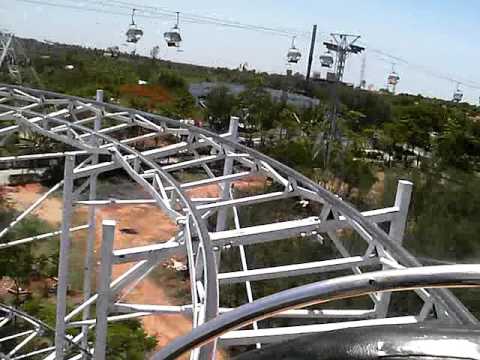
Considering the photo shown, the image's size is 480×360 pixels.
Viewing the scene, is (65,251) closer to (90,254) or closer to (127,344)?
(90,254)

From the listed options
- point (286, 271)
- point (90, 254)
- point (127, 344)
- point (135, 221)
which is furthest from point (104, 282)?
point (135, 221)

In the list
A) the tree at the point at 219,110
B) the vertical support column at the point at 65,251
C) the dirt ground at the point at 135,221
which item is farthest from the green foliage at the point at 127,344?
the tree at the point at 219,110

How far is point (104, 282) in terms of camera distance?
2822mm

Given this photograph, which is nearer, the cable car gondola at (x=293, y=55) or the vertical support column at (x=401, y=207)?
the vertical support column at (x=401, y=207)

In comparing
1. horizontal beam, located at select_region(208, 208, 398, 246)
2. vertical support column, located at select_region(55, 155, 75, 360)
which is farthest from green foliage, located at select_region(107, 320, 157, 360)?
horizontal beam, located at select_region(208, 208, 398, 246)

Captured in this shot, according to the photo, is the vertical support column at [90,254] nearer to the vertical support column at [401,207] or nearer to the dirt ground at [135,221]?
the vertical support column at [401,207]

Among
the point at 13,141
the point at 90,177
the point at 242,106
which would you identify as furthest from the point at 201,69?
the point at 90,177

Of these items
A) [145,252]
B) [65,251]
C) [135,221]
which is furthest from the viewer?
[135,221]

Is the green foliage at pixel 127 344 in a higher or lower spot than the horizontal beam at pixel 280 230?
lower

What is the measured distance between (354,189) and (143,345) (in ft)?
34.0

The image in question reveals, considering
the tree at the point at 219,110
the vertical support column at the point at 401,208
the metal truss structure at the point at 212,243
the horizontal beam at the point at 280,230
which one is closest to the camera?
the metal truss structure at the point at 212,243

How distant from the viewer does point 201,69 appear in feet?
142

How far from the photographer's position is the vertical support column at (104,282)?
281 centimetres

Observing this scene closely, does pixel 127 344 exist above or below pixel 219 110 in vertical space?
below
